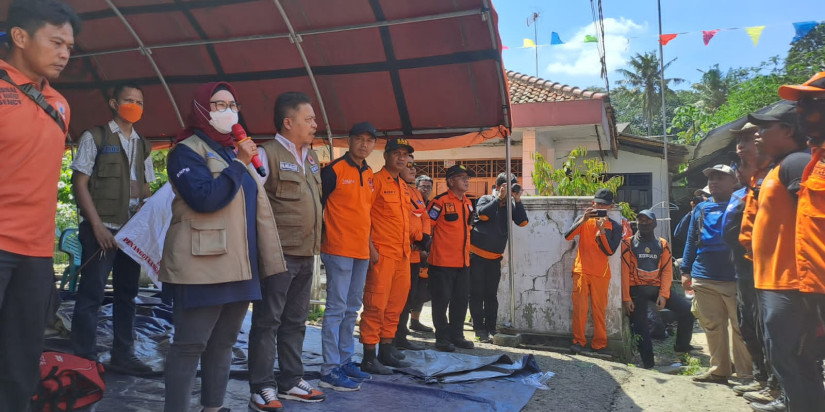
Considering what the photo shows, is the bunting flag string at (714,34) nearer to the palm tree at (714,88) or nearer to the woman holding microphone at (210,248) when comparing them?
the woman holding microphone at (210,248)

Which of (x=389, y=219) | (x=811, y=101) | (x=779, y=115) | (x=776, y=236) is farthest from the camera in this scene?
(x=389, y=219)

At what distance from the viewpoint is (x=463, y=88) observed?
546 cm

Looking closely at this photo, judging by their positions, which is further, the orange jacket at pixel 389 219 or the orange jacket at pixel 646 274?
the orange jacket at pixel 646 274

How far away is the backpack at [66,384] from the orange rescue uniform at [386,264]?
1.78 metres

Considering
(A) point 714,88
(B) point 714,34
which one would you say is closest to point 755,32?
(B) point 714,34

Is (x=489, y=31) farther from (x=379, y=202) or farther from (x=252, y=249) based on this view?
(x=252, y=249)

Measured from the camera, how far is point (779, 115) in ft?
10.1

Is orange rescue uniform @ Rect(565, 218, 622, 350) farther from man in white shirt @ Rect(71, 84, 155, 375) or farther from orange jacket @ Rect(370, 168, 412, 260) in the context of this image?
man in white shirt @ Rect(71, 84, 155, 375)

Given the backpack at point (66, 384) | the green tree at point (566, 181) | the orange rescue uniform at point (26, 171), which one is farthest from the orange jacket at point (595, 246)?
the orange rescue uniform at point (26, 171)

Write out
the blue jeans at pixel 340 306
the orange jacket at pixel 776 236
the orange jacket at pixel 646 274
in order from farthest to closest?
the orange jacket at pixel 646 274, the blue jeans at pixel 340 306, the orange jacket at pixel 776 236

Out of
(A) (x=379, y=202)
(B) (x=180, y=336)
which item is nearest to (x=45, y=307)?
(B) (x=180, y=336)

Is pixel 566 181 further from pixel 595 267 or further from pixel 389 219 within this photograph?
pixel 389 219

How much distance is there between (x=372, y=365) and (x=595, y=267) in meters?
2.96

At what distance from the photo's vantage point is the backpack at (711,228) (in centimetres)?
491
